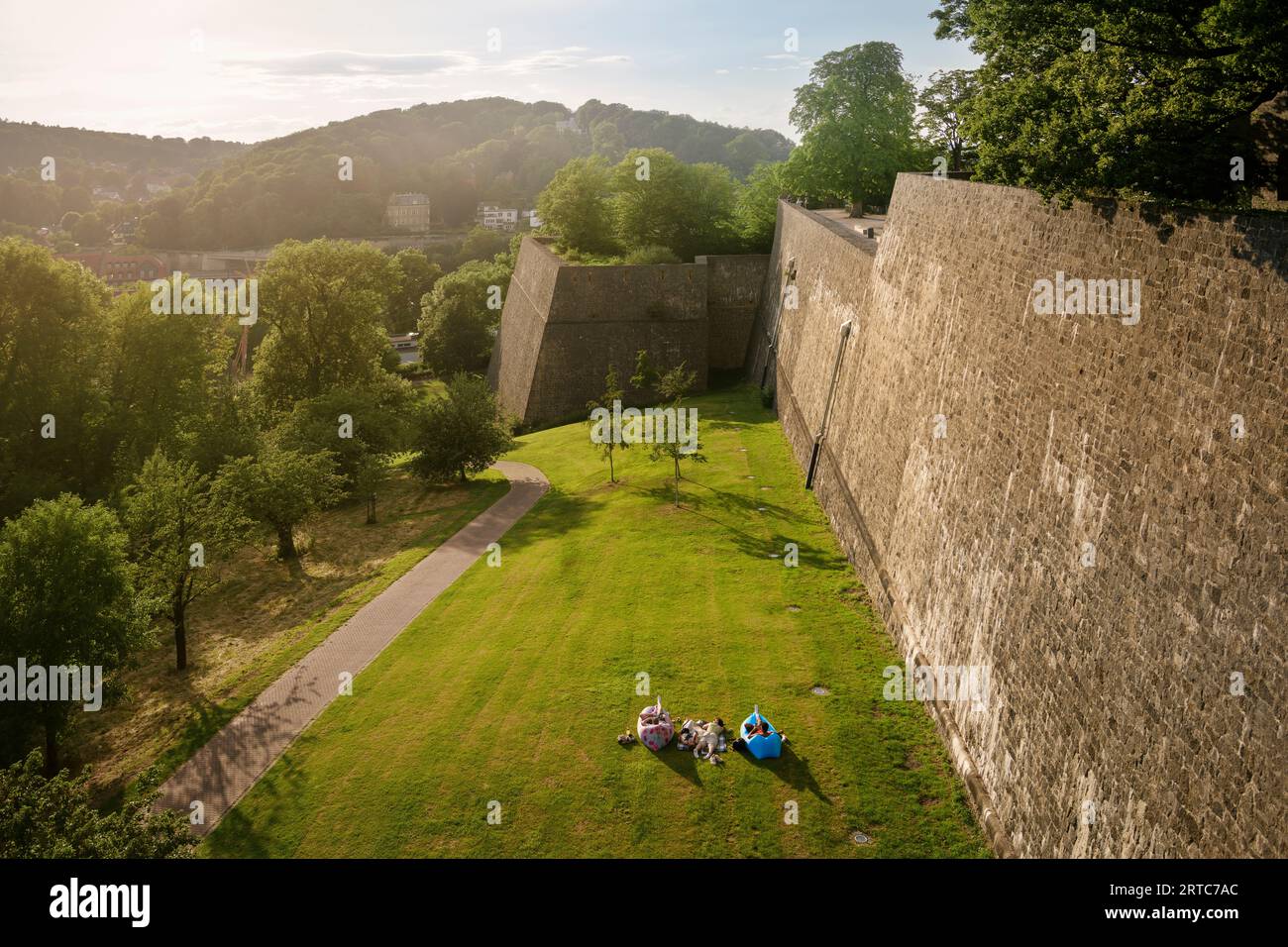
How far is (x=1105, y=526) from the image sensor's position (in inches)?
360

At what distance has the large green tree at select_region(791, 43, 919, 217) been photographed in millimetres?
43531

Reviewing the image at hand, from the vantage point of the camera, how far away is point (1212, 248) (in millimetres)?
7828

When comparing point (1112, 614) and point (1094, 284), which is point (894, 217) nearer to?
point (1094, 284)

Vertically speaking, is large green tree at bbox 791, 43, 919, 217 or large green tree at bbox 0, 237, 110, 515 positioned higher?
large green tree at bbox 791, 43, 919, 217

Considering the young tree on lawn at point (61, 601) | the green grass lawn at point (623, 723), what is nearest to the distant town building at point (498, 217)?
the green grass lawn at point (623, 723)

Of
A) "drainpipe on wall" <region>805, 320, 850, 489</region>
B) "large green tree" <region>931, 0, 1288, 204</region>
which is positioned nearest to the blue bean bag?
"large green tree" <region>931, 0, 1288, 204</region>

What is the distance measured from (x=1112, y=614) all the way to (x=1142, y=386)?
2455mm

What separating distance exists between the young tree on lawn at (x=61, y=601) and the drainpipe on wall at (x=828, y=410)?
18100 millimetres

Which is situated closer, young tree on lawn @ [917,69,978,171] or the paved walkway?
the paved walkway

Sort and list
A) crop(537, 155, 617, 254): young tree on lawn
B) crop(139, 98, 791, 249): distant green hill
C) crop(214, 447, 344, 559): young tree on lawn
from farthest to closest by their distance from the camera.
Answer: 1. crop(139, 98, 791, 249): distant green hill
2. crop(537, 155, 617, 254): young tree on lawn
3. crop(214, 447, 344, 559): young tree on lawn

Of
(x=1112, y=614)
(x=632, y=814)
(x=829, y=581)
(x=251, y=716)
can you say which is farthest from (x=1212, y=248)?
(x=251, y=716)

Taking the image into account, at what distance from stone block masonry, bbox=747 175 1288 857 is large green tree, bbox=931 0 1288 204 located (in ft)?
2.05

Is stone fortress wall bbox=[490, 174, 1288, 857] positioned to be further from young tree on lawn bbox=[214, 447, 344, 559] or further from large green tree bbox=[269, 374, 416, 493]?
large green tree bbox=[269, 374, 416, 493]

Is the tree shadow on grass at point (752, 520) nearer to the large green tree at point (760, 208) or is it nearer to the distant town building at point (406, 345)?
the large green tree at point (760, 208)
